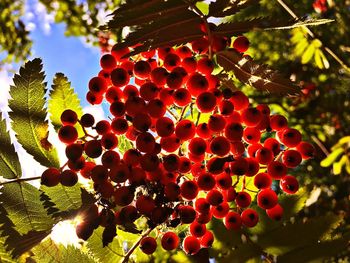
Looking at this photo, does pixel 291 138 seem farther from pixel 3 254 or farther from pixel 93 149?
pixel 3 254

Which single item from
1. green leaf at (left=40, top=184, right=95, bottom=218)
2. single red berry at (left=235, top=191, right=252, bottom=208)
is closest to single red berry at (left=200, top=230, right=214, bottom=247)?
single red berry at (left=235, top=191, right=252, bottom=208)

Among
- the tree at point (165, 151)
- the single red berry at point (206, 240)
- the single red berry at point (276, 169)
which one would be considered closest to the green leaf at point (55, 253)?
the tree at point (165, 151)

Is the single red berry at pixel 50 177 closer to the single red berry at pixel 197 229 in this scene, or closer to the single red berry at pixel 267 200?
the single red berry at pixel 197 229

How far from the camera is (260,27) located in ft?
5.60

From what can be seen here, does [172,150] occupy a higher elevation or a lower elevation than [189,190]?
higher

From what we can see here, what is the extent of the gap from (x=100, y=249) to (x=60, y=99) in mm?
803

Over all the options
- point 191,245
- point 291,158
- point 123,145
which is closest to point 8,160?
point 123,145

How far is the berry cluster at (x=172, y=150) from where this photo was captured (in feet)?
5.74

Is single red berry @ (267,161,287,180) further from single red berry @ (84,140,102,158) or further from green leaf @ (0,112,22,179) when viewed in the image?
green leaf @ (0,112,22,179)

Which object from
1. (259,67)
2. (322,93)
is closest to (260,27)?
(259,67)

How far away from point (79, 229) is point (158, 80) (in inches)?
30.4

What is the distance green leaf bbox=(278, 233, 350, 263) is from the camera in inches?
58.2

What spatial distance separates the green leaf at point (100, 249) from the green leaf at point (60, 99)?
60cm

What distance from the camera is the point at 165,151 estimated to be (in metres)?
1.91
